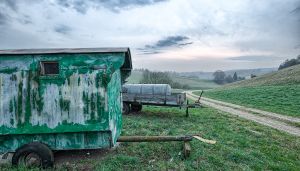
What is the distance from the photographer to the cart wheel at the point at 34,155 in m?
7.75

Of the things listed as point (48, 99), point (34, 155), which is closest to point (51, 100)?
point (48, 99)

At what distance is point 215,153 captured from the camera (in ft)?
31.7

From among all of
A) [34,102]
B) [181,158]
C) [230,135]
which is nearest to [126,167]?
[181,158]

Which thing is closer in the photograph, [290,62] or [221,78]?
[290,62]

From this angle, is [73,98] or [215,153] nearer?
[73,98]

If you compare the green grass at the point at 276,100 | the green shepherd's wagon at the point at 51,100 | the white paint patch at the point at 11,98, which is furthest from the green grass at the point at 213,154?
the green grass at the point at 276,100

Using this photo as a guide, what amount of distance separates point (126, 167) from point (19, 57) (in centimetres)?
436

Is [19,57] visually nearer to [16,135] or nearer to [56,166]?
[16,135]

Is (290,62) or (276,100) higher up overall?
(290,62)

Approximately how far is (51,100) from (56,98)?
0.50ft

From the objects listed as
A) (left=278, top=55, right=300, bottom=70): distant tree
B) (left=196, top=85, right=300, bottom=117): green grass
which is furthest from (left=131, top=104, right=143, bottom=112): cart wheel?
(left=278, top=55, right=300, bottom=70): distant tree

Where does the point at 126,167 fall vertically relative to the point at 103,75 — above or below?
below

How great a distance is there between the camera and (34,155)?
310 inches

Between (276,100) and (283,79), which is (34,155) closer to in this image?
(276,100)
